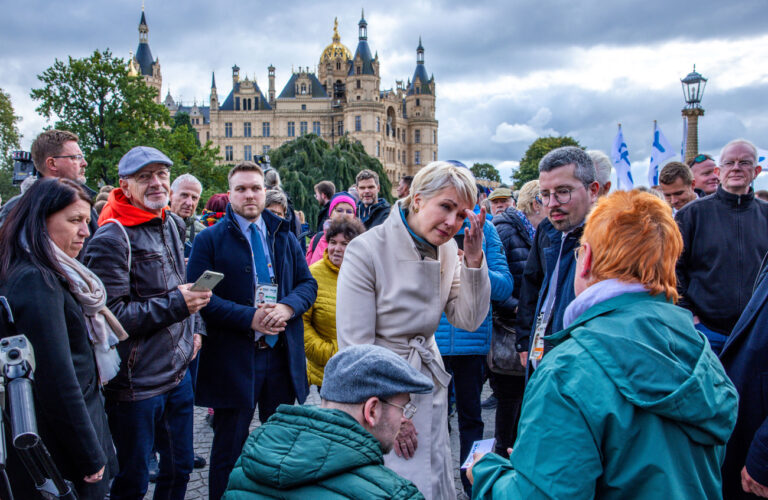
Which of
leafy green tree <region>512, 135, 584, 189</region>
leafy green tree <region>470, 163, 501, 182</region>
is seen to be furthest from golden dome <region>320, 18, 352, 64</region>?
leafy green tree <region>512, 135, 584, 189</region>

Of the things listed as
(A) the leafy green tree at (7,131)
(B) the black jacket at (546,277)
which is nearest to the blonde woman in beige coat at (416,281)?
(B) the black jacket at (546,277)

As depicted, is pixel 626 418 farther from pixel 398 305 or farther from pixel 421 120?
pixel 421 120

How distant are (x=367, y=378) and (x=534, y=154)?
72.2 metres

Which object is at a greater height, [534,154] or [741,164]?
[534,154]

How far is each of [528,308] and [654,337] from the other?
2351 mm

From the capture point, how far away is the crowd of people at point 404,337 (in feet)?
5.16

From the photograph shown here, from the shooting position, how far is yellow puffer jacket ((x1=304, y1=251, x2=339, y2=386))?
168 inches

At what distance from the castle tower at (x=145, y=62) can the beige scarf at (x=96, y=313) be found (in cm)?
10307

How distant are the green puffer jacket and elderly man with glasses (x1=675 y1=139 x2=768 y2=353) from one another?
3.69m

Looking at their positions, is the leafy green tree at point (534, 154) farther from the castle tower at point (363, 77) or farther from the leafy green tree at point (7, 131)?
the leafy green tree at point (7, 131)

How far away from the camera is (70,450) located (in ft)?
8.13

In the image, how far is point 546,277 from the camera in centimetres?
340

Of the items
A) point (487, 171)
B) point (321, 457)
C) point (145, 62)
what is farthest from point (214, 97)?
point (321, 457)

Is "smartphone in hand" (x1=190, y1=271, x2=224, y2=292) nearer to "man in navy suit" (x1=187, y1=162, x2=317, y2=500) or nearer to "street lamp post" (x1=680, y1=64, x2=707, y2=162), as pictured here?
"man in navy suit" (x1=187, y1=162, x2=317, y2=500)
